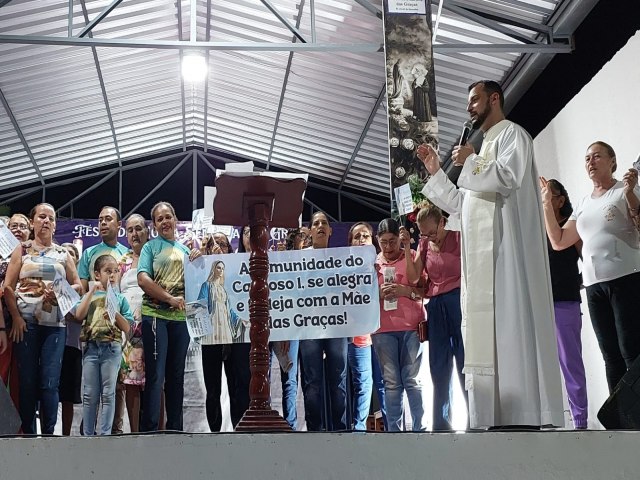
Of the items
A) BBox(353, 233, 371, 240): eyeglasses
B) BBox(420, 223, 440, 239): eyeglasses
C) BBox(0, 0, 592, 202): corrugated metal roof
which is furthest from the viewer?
BBox(0, 0, 592, 202): corrugated metal roof

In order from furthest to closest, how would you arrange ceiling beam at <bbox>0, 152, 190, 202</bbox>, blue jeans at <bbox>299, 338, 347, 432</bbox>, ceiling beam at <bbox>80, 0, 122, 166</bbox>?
1. ceiling beam at <bbox>0, 152, 190, 202</bbox>
2. ceiling beam at <bbox>80, 0, 122, 166</bbox>
3. blue jeans at <bbox>299, 338, 347, 432</bbox>

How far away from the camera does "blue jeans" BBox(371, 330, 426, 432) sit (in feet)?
16.0

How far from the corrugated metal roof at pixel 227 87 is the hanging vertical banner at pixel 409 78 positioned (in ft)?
5.36

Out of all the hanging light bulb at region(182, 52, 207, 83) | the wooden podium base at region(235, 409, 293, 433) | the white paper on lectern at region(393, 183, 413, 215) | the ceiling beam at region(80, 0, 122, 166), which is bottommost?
the wooden podium base at region(235, 409, 293, 433)

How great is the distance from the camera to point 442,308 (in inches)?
183

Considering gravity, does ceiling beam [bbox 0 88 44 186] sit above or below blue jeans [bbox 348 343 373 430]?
above

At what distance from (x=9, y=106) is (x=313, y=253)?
7.88 m

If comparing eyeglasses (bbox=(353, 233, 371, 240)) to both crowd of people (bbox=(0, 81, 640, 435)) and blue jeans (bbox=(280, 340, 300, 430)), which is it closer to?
crowd of people (bbox=(0, 81, 640, 435))

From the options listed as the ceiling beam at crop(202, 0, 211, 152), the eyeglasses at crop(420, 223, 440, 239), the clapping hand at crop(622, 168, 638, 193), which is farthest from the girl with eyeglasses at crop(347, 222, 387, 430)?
the ceiling beam at crop(202, 0, 211, 152)

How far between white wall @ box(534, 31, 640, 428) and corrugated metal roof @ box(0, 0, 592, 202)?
122cm

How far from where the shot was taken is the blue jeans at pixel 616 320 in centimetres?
429

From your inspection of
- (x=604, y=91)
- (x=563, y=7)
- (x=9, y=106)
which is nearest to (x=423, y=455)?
(x=604, y=91)

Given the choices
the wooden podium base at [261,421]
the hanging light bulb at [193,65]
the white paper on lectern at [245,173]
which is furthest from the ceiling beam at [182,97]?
the wooden podium base at [261,421]

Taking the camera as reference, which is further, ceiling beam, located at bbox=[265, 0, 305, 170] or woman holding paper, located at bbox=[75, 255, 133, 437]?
ceiling beam, located at bbox=[265, 0, 305, 170]
